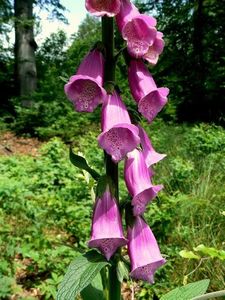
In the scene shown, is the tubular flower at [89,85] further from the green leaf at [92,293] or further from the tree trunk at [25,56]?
the tree trunk at [25,56]

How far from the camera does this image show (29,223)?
3.89 m

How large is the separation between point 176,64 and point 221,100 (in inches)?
78.2

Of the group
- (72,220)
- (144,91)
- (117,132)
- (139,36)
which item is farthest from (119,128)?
(72,220)

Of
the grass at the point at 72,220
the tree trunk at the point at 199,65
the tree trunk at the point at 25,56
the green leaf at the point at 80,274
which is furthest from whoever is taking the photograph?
the tree trunk at the point at 199,65

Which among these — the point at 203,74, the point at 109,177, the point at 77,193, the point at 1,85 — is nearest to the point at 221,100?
the point at 203,74

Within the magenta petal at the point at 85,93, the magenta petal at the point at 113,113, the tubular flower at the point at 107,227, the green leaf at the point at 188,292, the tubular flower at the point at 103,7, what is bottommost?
the green leaf at the point at 188,292

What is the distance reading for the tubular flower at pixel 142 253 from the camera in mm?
1186

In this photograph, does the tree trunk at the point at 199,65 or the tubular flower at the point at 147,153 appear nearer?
the tubular flower at the point at 147,153

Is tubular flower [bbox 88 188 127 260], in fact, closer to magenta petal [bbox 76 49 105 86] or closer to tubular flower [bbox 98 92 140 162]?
tubular flower [bbox 98 92 140 162]

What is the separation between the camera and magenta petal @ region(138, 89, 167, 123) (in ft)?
3.92

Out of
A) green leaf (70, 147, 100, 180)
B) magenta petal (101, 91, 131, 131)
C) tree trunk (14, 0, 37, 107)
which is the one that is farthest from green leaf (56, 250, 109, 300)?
tree trunk (14, 0, 37, 107)

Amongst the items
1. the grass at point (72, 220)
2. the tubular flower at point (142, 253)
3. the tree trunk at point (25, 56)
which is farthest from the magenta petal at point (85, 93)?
the tree trunk at point (25, 56)

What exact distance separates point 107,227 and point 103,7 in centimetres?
56

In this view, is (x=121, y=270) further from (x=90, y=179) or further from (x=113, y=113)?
(x=90, y=179)
